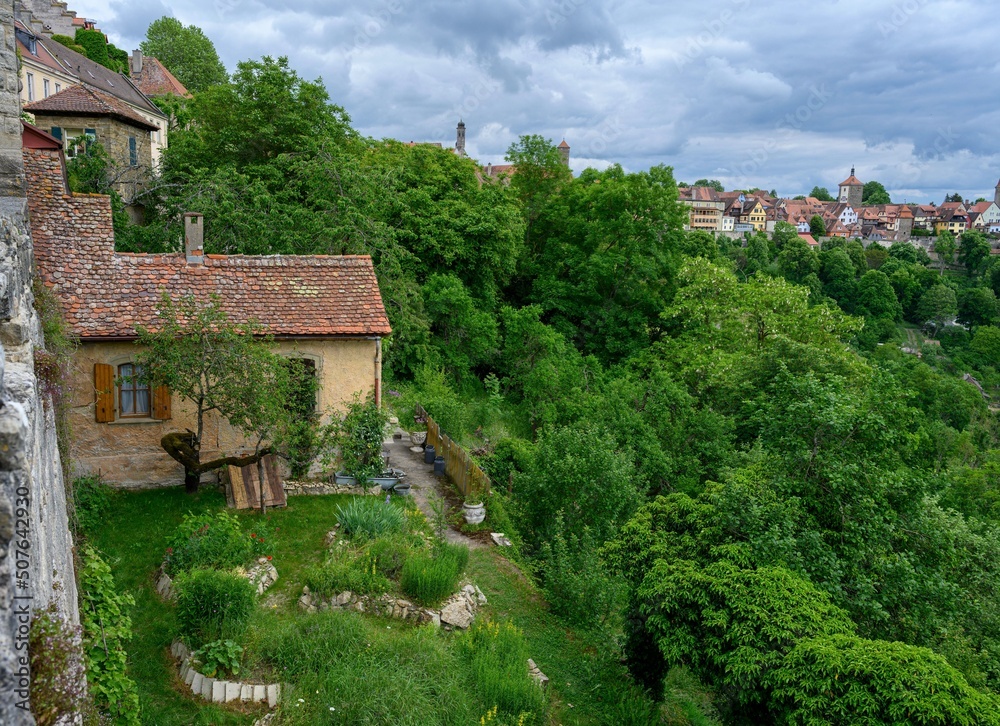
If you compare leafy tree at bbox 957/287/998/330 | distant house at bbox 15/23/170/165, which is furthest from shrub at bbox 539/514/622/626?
leafy tree at bbox 957/287/998/330

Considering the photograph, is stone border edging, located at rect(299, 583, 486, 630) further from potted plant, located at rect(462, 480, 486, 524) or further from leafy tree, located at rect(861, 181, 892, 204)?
leafy tree, located at rect(861, 181, 892, 204)

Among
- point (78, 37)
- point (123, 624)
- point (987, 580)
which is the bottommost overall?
point (987, 580)

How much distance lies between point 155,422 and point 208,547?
4.96 m

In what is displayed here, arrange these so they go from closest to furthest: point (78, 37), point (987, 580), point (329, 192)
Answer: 1. point (987, 580)
2. point (329, 192)
3. point (78, 37)

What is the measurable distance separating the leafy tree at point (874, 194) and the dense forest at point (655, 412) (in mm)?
130452

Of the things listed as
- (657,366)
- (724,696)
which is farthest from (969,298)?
(724,696)

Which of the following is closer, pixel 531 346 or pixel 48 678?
pixel 48 678

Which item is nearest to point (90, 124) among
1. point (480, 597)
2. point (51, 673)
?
point (480, 597)

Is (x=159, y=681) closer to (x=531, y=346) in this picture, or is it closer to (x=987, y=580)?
(x=987, y=580)

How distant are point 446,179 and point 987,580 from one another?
26314 mm

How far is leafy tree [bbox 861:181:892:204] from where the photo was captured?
16525cm

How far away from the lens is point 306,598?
10461 mm

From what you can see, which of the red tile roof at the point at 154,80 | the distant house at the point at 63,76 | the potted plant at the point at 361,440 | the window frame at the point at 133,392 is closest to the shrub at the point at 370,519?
the potted plant at the point at 361,440

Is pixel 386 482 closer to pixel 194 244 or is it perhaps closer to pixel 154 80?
pixel 194 244
